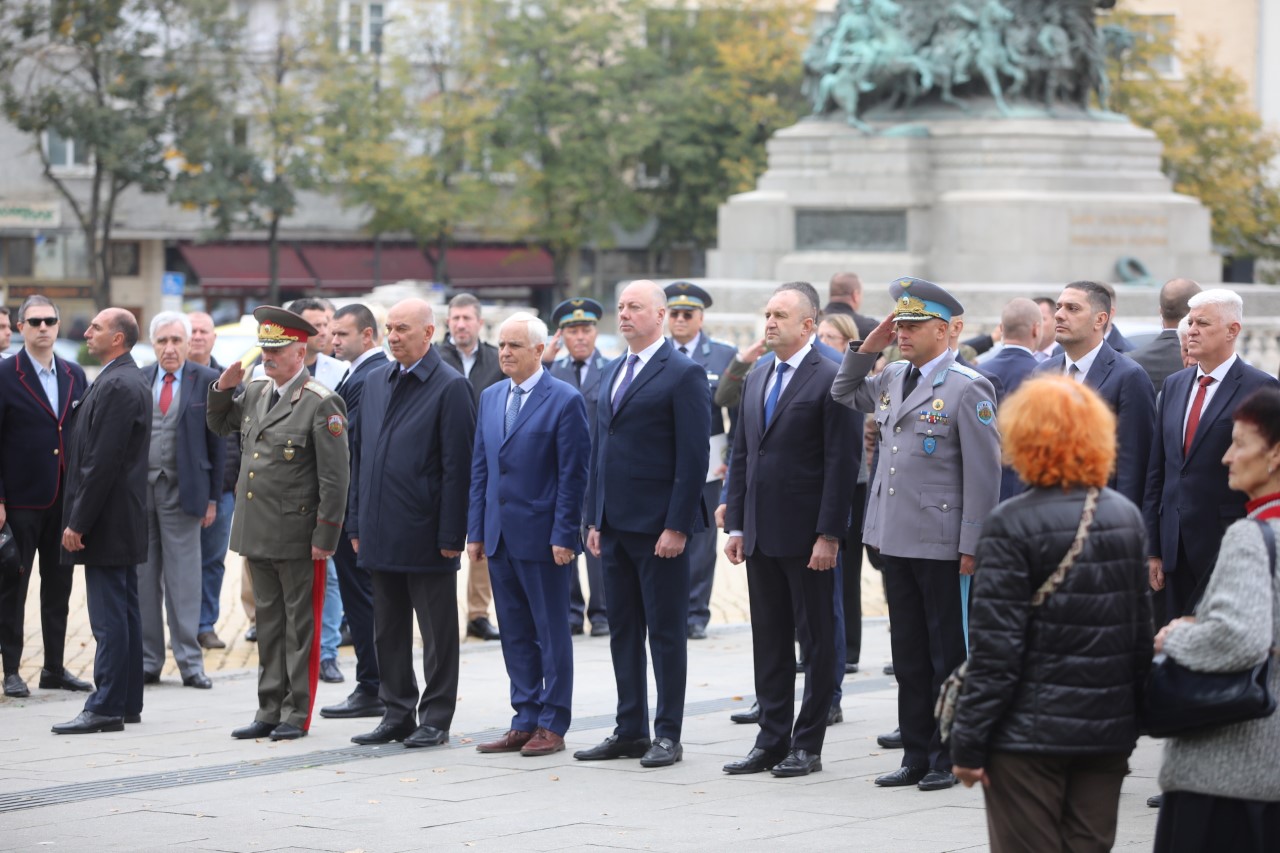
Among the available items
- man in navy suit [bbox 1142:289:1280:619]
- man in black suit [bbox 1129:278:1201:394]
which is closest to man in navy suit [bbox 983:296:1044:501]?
man in black suit [bbox 1129:278:1201:394]

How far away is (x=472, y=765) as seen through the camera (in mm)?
10195

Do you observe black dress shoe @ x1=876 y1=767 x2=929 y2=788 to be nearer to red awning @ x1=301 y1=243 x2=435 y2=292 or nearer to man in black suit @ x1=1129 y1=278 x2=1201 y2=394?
man in black suit @ x1=1129 y1=278 x2=1201 y2=394

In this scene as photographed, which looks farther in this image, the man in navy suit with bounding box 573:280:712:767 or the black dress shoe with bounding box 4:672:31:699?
the black dress shoe with bounding box 4:672:31:699

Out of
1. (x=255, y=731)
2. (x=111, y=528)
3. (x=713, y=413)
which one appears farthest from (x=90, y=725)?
(x=713, y=413)

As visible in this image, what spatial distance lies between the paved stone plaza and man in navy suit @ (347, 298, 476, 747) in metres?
0.29

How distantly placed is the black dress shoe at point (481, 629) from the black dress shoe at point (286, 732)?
13.0 feet

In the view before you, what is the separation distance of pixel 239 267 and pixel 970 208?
3212 cm

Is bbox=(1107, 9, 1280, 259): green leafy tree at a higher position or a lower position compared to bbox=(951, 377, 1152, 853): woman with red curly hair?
higher

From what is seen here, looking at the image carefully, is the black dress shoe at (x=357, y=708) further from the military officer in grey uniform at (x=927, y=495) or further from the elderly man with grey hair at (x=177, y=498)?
the military officer in grey uniform at (x=927, y=495)

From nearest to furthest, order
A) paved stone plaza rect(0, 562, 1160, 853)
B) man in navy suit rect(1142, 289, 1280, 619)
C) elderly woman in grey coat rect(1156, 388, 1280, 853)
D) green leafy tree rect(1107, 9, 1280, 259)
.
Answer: elderly woman in grey coat rect(1156, 388, 1280, 853), paved stone plaza rect(0, 562, 1160, 853), man in navy suit rect(1142, 289, 1280, 619), green leafy tree rect(1107, 9, 1280, 259)

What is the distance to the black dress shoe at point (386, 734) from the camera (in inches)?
425

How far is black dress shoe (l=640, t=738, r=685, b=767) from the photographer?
10.1 metres

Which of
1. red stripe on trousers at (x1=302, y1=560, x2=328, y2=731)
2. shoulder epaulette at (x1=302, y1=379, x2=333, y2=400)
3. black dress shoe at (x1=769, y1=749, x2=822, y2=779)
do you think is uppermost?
shoulder epaulette at (x1=302, y1=379, x2=333, y2=400)

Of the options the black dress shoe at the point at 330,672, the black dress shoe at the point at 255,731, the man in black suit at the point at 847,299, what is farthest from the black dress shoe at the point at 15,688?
the man in black suit at the point at 847,299
